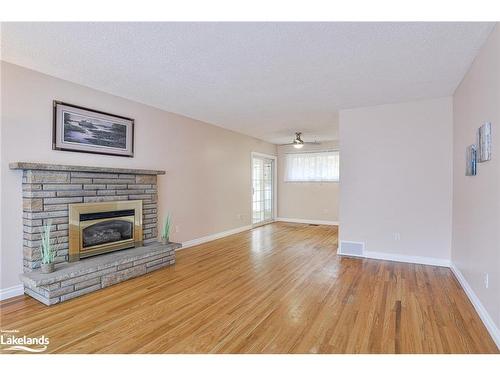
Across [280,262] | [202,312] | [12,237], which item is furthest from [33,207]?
[280,262]

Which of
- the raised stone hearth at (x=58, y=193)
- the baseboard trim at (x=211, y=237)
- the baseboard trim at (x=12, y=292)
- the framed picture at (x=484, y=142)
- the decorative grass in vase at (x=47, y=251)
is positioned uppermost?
the framed picture at (x=484, y=142)

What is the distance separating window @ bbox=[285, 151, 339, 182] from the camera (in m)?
7.61

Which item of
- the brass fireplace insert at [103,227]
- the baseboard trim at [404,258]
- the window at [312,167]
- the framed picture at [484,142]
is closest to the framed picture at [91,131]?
the brass fireplace insert at [103,227]

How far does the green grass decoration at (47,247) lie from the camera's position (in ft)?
9.12

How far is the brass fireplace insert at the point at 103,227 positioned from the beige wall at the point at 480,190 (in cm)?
399

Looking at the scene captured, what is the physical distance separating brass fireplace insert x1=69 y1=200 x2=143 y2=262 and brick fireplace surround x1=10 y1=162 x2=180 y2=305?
8cm

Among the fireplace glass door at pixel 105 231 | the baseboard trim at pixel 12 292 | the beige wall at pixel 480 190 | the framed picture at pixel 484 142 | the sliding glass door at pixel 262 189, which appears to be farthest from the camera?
the sliding glass door at pixel 262 189

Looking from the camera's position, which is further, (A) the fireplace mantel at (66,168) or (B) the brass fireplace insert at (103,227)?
(B) the brass fireplace insert at (103,227)

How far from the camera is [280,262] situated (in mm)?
4117

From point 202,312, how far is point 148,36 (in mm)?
2501

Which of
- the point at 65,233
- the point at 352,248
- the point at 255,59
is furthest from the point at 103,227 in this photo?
the point at 352,248

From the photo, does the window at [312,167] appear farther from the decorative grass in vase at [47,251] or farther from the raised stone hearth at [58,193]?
the decorative grass in vase at [47,251]

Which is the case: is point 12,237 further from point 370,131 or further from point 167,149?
point 370,131

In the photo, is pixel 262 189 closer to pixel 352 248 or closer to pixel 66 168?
pixel 352 248
